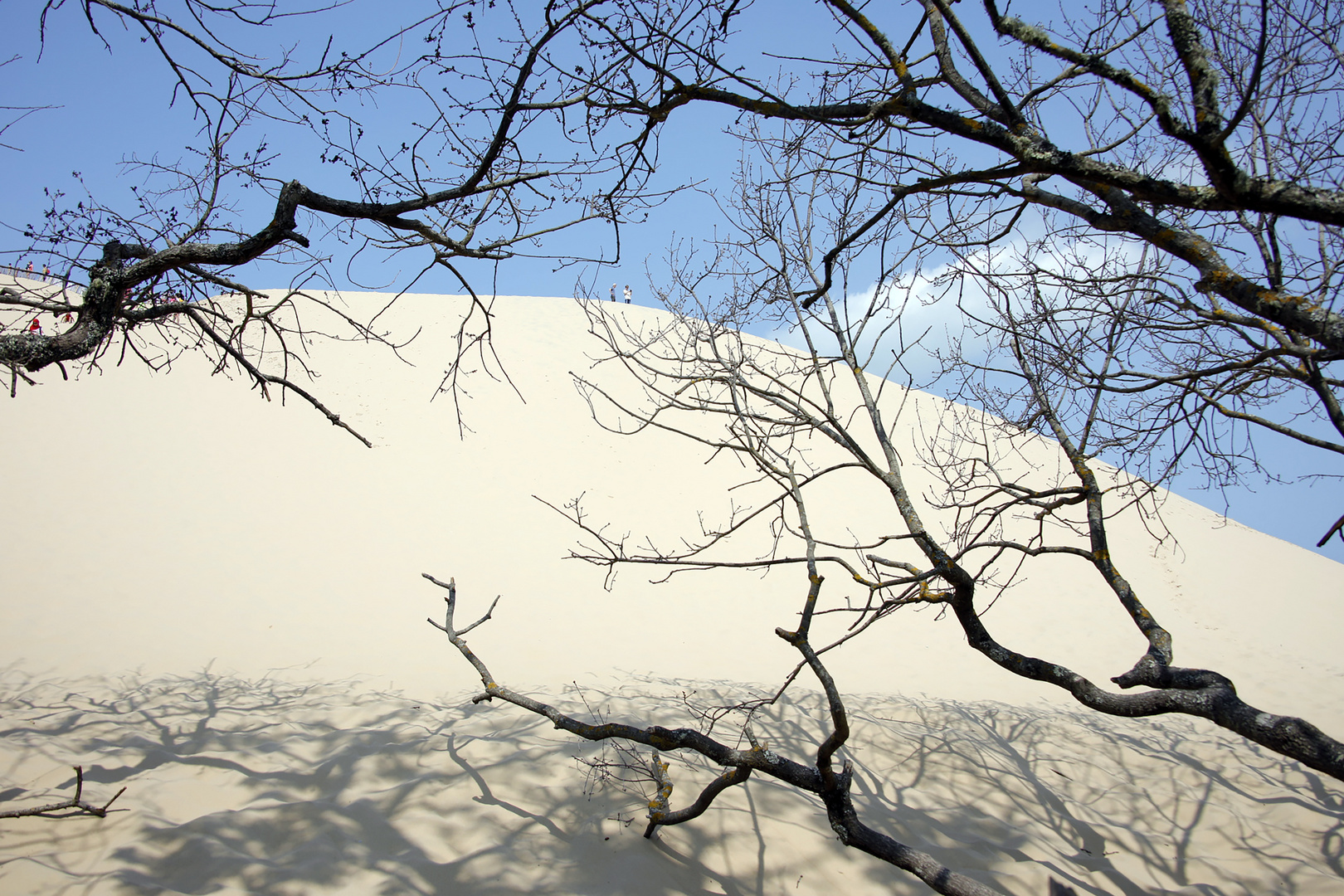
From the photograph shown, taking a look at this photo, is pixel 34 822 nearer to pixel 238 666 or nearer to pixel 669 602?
pixel 238 666

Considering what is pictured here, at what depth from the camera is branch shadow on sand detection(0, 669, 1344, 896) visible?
11.3ft

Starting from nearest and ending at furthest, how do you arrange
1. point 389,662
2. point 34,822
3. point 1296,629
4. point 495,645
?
point 34,822 < point 389,662 < point 495,645 < point 1296,629

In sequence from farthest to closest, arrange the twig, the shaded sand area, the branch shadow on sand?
the shaded sand area
the branch shadow on sand
the twig

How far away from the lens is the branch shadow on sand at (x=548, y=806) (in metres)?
3.44

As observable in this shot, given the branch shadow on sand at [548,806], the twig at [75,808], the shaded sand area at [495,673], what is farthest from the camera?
the shaded sand area at [495,673]

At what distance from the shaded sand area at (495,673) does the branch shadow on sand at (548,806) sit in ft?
0.08

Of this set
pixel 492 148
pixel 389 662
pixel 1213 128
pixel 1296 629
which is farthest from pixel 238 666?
pixel 1296 629

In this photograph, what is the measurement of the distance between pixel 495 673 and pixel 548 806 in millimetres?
4518

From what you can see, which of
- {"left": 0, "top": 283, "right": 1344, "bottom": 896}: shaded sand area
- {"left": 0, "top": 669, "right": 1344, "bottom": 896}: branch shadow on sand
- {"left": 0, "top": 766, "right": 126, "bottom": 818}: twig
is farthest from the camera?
{"left": 0, "top": 283, "right": 1344, "bottom": 896}: shaded sand area

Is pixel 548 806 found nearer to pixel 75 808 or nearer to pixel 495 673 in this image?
pixel 75 808

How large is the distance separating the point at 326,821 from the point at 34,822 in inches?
55.0

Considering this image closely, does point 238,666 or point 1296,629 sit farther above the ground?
point 1296,629

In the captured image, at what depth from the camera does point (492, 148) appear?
3.02 meters

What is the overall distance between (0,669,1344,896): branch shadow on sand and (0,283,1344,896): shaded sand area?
0.08 feet
